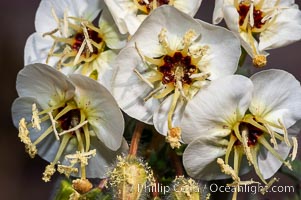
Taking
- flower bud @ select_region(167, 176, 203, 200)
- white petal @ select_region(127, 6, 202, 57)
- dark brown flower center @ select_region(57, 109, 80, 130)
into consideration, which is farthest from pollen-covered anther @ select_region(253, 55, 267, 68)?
dark brown flower center @ select_region(57, 109, 80, 130)

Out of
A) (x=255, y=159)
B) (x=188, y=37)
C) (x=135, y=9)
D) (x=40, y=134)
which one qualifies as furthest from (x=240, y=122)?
(x=40, y=134)

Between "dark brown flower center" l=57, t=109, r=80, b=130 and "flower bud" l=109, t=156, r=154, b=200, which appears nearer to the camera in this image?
"flower bud" l=109, t=156, r=154, b=200

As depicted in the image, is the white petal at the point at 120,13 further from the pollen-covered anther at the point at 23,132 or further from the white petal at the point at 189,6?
the pollen-covered anther at the point at 23,132

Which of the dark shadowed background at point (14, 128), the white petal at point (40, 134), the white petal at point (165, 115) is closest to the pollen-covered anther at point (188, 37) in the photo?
the white petal at point (165, 115)

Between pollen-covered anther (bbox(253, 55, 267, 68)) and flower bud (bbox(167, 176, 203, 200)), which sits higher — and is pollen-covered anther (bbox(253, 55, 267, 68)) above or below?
above

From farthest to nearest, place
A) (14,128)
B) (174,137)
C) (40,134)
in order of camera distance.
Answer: (14,128)
(40,134)
(174,137)

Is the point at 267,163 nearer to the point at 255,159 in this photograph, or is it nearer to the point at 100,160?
the point at 255,159

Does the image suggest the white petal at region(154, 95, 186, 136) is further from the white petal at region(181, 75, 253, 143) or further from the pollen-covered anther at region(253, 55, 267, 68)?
the pollen-covered anther at region(253, 55, 267, 68)

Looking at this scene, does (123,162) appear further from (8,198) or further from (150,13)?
(8,198)
